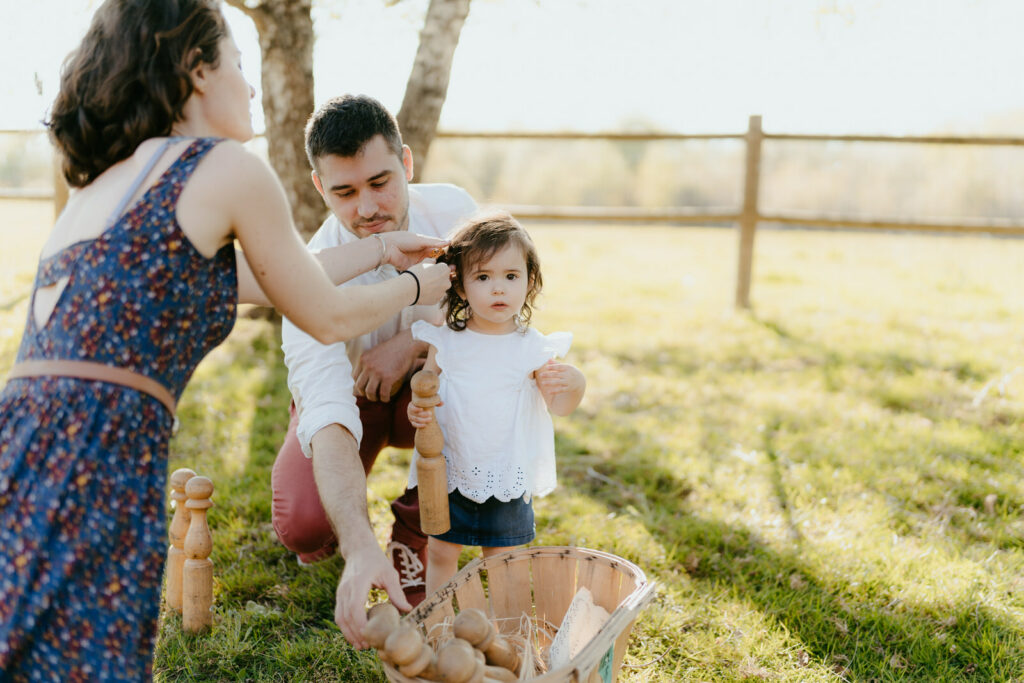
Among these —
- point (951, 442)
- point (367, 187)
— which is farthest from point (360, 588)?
point (951, 442)

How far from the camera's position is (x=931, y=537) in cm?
302

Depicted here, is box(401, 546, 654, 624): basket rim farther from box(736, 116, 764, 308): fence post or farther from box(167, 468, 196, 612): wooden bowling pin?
box(736, 116, 764, 308): fence post

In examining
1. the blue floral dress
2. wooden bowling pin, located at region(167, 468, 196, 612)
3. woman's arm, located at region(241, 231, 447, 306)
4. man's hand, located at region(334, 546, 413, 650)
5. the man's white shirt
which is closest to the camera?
the blue floral dress

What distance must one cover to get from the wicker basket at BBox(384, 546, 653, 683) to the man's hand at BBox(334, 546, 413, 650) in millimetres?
132

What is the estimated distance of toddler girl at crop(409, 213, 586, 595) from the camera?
2.33 metres

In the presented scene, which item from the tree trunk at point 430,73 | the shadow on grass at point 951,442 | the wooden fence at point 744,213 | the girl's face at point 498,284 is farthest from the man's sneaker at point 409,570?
the wooden fence at point 744,213

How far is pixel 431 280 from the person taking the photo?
2051 mm

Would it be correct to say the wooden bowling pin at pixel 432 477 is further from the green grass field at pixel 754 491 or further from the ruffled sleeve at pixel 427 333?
the green grass field at pixel 754 491

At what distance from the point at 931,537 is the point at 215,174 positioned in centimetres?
273

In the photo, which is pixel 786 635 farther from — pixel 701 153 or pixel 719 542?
pixel 701 153

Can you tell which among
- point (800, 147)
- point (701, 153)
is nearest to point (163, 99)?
point (701, 153)

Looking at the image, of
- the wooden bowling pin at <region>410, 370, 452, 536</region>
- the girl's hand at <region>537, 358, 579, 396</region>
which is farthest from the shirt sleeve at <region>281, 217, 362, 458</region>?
the girl's hand at <region>537, 358, 579, 396</region>

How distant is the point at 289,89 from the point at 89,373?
390 cm

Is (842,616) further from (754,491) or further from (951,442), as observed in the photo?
(951,442)
